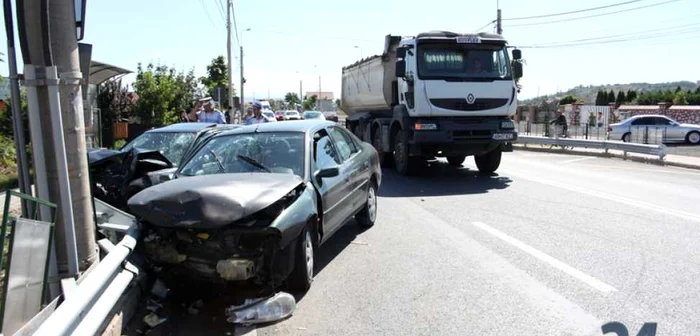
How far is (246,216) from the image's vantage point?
4.59 m

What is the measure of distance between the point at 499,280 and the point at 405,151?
7777 mm

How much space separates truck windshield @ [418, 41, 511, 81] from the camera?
12688 mm

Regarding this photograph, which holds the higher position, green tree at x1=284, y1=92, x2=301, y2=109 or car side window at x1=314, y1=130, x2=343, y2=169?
green tree at x1=284, y1=92, x2=301, y2=109

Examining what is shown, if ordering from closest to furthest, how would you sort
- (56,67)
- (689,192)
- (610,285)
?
(56,67)
(610,285)
(689,192)

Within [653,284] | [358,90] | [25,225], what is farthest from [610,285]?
[358,90]

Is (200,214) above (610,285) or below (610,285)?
above

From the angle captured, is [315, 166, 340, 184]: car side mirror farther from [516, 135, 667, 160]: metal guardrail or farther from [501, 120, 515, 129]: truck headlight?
[516, 135, 667, 160]: metal guardrail

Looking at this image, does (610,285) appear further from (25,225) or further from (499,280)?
(25,225)

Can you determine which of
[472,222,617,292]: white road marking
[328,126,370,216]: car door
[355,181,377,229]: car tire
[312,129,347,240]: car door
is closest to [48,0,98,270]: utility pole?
[312,129,347,240]: car door

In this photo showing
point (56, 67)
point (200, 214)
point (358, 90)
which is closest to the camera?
point (56, 67)

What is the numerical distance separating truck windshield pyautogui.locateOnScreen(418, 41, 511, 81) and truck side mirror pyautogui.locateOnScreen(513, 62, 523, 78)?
0.54ft

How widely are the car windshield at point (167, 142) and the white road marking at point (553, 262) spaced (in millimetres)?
4664

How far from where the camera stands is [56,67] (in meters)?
4.14

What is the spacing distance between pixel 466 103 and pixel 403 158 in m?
1.96
